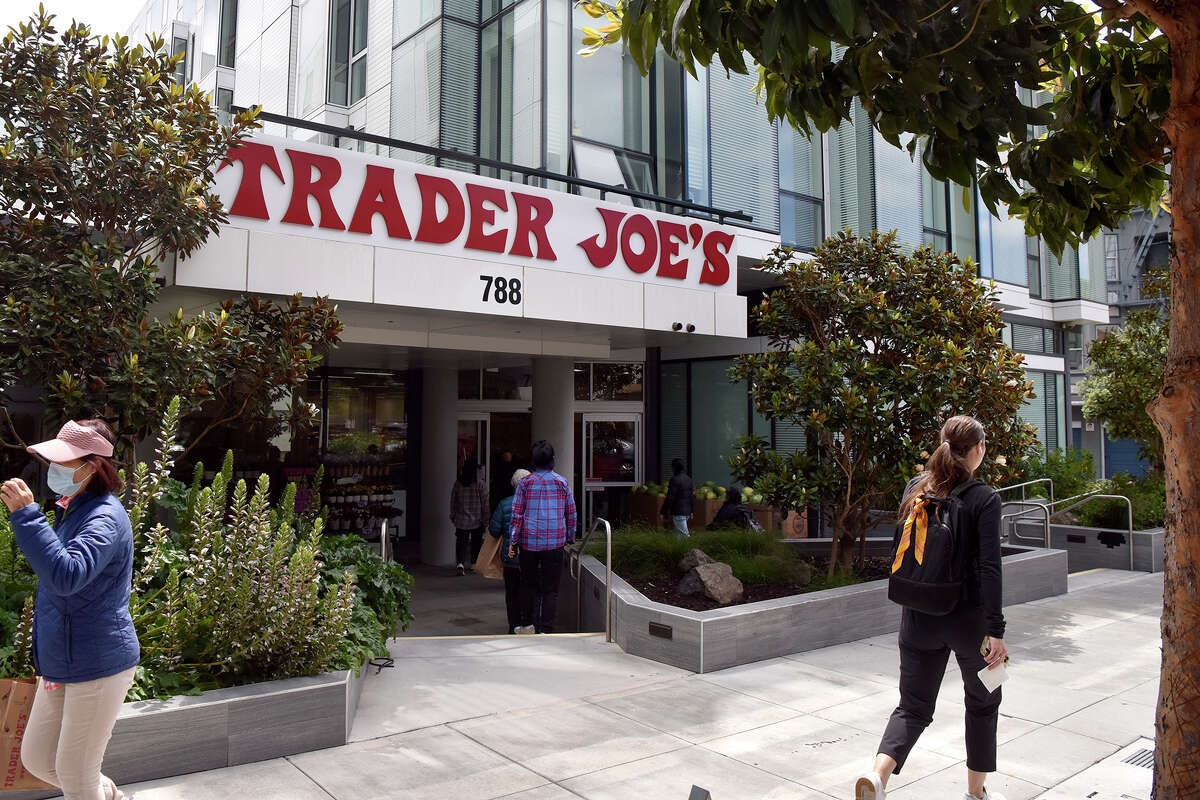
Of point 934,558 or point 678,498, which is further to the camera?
point 678,498

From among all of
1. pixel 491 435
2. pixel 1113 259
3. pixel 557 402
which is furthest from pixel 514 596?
pixel 1113 259

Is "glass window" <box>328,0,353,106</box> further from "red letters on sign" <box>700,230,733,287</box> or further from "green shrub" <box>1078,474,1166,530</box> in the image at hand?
"green shrub" <box>1078,474,1166,530</box>

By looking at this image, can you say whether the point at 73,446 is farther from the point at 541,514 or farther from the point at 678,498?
the point at 678,498

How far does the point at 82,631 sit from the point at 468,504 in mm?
9680

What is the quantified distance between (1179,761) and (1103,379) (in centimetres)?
1637

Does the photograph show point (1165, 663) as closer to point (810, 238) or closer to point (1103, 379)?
point (810, 238)

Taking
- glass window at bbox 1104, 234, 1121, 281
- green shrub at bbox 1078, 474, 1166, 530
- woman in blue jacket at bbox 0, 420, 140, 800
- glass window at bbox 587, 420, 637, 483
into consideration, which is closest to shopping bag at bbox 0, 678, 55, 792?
woman in blue jacket at bbox 0, 420, 140, 800

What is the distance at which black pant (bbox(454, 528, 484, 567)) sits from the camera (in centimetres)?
1341

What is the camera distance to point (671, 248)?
36.8 feet

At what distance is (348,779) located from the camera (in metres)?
4.69

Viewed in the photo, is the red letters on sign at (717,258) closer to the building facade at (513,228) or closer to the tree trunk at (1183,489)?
the building facade at (513,228)

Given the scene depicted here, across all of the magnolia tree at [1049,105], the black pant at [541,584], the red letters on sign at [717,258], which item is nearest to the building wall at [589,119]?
the red letters on sign at [717,258]

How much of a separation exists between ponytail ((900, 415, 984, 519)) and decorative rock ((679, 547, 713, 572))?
15.5 ft

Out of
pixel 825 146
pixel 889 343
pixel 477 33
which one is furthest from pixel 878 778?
pixel 825 146
